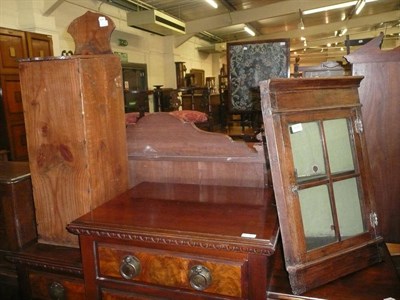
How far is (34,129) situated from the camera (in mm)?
1211

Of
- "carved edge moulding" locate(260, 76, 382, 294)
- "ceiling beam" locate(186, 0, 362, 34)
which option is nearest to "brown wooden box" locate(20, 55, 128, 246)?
"carved edge moulding" locate(260, 76, 382, 294)

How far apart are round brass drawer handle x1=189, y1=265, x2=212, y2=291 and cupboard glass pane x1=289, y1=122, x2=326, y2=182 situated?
39 centimetres

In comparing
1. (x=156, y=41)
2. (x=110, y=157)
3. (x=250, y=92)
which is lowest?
(x=110, y=157)

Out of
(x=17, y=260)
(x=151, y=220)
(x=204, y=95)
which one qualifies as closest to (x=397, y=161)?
(x=151, y=220)

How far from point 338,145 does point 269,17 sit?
645 cm

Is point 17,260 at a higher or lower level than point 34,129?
lower

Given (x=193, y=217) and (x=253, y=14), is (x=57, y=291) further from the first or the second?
(x=253, y=14)

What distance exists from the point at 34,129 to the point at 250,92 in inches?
98.7

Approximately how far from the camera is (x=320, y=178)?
3.28 feet

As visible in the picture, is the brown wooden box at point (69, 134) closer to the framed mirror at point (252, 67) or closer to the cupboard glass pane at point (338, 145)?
the cupboard glass pane at point (338, 145)

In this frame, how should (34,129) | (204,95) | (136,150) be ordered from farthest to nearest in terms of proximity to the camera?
1. (204,95)
2. (136,150)
3. (34,129)

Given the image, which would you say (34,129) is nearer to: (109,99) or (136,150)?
(109,99)

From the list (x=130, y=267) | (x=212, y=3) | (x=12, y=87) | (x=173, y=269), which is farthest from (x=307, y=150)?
(x=212, y=3)

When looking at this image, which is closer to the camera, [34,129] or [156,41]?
[34,129]
